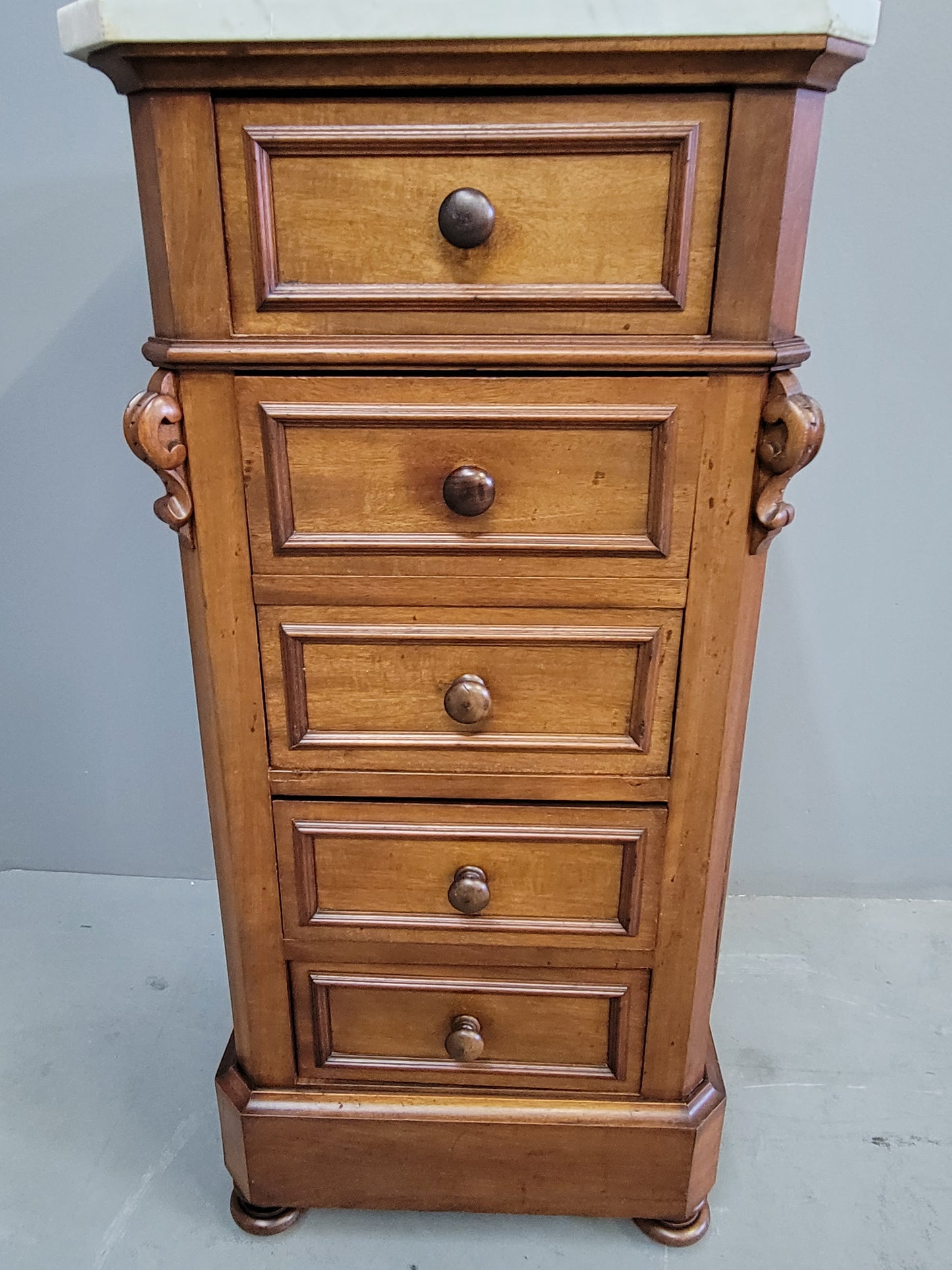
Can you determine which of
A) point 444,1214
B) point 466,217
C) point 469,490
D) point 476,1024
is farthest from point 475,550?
point 444,1214

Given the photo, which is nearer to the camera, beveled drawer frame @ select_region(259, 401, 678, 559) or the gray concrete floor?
beveled drawer frame @ select_region(259, 401, 678, 559)

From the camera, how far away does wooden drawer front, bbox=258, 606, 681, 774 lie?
2.93ft

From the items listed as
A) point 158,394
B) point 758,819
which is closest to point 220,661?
point 158,394

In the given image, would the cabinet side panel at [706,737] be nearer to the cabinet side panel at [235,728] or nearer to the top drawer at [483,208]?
the top drawer at [483,208]

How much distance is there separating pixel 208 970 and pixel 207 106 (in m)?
1.26

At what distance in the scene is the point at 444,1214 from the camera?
116cm

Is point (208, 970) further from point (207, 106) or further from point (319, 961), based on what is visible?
point (207, 106)

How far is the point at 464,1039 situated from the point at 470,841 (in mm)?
238

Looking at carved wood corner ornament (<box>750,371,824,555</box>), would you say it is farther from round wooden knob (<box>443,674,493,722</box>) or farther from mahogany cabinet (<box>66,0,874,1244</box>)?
round wooden knob (<box>443,674,493,722</box>)

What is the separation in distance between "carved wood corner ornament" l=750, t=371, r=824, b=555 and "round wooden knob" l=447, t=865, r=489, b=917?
452 mm

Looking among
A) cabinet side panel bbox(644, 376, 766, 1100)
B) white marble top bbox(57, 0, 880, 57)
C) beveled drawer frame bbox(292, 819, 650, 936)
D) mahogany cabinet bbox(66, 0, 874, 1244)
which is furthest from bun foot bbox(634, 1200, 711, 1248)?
white marble top bbox(57, 0, 880, 57)

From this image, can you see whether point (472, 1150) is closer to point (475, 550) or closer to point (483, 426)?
point (475, 550)

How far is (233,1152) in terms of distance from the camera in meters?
1.12

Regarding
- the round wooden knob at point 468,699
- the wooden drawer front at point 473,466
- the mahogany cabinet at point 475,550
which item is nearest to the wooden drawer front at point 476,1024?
the mahogany cabinet at point 475,550
